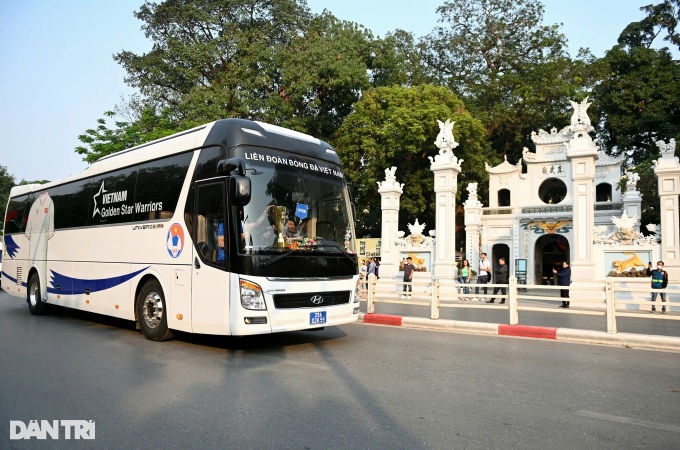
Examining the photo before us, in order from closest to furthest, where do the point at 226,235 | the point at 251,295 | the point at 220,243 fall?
the point at 251,295 → the point at 226,235 → the point at 220,243

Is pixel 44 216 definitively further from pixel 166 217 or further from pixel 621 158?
pixel 621 158

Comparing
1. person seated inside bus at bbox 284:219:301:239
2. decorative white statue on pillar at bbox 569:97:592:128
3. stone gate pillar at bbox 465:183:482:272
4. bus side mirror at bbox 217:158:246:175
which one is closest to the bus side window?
bus side mirror at bbox 217:158:246:175

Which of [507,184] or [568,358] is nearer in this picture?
[568,358]

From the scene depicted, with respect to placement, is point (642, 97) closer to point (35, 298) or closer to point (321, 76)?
point (321, 76)

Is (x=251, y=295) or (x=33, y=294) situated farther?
(x=33, y=294)

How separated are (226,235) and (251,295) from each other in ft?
3.11

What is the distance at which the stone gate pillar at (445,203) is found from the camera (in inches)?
764

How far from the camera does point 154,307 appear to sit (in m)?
9.27

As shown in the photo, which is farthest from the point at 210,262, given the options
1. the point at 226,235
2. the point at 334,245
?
the point at 334,245

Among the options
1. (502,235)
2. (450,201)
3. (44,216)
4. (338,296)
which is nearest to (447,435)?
(338,296)

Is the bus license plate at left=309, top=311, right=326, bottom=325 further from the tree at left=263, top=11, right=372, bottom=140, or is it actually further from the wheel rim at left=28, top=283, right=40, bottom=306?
the tree at left=263, top=11, right=372, bottom=140

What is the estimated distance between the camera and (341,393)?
18.9 feet

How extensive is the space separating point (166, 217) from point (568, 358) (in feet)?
22.6

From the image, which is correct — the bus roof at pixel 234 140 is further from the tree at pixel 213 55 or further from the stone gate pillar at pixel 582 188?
the tree at pixel 213 55
